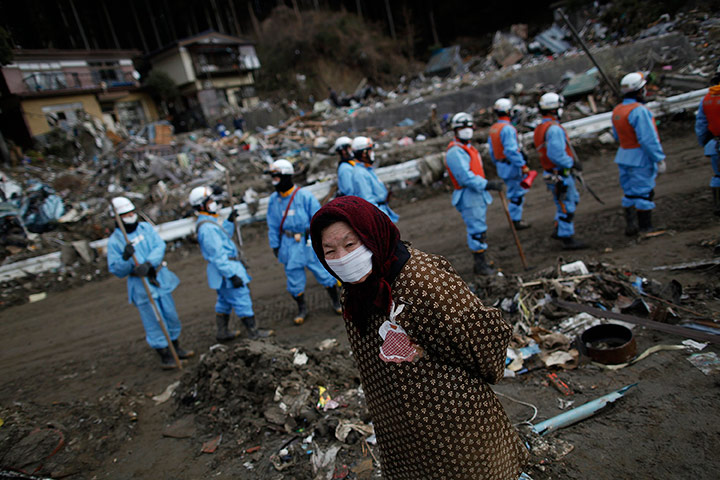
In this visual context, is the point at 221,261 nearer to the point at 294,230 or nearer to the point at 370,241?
the point at 294,230

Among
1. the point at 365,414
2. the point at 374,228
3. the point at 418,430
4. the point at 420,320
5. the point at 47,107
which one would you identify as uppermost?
the point at 47,107

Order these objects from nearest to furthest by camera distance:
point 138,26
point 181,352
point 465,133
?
point 465,133, point 181,352, point 138,26

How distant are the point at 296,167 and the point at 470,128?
7.77 meters

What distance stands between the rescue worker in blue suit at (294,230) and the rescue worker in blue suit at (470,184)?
6.66 ft

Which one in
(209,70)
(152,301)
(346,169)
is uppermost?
(209,70)

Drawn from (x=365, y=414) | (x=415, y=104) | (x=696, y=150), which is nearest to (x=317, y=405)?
(x=365, y=414)

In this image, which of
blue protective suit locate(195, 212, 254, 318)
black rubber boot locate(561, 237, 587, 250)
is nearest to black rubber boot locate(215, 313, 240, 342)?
blue protective suit locate(195, 212, 254, 318)

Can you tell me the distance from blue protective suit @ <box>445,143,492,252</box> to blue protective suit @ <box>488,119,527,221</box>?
133 centimetres

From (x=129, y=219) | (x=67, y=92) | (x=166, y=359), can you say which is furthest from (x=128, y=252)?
(x=67, y=92)

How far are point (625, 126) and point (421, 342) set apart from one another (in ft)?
18.4

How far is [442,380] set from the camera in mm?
1746

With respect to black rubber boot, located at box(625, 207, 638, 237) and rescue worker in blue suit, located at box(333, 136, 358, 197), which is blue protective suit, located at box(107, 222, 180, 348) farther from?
black rubber boot, located at box(625, 207, 638, 237)

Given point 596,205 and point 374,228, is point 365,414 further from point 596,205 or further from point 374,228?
point 596,205

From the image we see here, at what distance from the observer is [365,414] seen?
3.62 m
